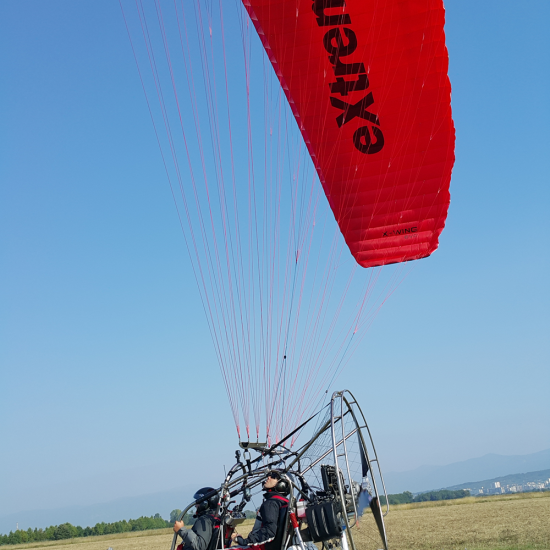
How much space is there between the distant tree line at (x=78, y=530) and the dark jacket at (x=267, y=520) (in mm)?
30637

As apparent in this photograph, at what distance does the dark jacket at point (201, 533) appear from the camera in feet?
15.8

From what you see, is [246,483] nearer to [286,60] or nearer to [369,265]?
[369,265]

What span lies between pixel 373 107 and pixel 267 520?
16.3 ft

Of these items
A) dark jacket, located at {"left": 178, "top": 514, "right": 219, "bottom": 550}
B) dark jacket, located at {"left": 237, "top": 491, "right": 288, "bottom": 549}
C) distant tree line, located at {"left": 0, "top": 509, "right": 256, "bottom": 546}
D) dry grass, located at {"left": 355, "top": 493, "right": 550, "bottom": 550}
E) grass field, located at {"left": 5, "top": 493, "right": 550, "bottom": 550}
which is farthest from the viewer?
distant tree line, located at {"left": 0, "top": 509, "right": 256, "bottom": 546}

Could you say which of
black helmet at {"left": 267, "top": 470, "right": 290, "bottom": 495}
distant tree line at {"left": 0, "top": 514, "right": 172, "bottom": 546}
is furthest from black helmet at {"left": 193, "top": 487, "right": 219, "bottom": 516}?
distant tree line at {"left": 0, "top": 514, "right": 172, "bottom": 546}

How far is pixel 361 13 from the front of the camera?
267 inches

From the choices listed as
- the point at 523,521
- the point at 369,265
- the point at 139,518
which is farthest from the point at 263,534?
the point at 139,518

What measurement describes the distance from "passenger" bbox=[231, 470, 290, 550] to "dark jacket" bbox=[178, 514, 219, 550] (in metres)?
0.25

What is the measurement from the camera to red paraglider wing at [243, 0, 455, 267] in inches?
272

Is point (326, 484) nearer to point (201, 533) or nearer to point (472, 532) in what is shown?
point (201, 533)

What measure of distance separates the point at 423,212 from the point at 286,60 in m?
2.63

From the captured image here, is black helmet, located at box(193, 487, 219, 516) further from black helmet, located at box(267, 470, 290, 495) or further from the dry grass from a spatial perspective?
the dry grass

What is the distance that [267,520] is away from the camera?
15.2 feet

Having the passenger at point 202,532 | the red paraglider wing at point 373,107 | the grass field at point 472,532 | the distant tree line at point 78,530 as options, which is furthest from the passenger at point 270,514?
the distant tree line at point 78,530
